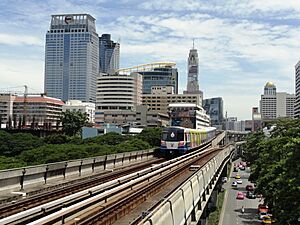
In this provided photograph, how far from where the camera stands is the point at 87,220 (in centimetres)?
1430

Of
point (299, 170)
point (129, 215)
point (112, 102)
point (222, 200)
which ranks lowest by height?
point (222, 200)

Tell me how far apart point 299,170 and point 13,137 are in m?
73.0

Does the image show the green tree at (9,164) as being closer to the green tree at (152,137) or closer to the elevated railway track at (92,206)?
the elevated railway track at (92,206)

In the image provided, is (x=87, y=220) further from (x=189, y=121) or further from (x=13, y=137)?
(x=189, y=121)

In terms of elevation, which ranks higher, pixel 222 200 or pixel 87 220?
pixel 87 220

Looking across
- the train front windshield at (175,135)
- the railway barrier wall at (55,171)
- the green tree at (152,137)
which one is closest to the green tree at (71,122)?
the green tree at (152,137)

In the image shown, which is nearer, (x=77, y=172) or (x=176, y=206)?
(x=176, y=206)

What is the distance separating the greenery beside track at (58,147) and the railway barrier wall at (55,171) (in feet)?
36.6

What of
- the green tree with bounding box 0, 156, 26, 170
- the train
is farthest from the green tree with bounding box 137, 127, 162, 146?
the green tree with bounding box 0, 156, 26, 170

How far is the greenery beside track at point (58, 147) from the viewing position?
169 ft

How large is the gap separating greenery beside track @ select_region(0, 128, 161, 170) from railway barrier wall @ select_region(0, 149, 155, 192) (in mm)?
11149

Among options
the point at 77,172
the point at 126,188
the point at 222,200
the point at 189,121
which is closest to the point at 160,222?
the point at 126,188

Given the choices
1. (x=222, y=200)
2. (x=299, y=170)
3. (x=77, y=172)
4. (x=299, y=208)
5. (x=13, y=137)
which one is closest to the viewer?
(x=299, y=208)

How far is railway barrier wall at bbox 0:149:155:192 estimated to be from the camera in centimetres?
2159
